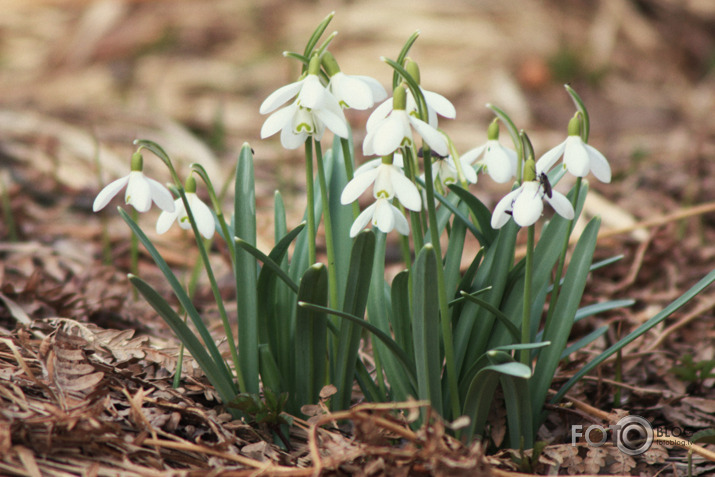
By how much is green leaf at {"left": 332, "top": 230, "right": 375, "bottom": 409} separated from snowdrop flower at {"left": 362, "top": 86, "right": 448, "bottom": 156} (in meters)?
0.20

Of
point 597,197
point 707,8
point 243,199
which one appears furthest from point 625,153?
point 243,199

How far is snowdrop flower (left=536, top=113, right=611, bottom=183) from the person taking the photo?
106 cm

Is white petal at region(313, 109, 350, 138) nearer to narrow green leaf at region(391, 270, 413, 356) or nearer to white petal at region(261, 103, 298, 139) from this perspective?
white petal at region(261, 103, 298, 139)

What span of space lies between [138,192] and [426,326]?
22.4 inches

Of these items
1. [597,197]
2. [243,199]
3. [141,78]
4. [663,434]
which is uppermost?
[141,78]

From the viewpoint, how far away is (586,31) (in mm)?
5246

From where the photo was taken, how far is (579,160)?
3.48ft

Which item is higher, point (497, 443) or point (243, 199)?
point (243, 199)

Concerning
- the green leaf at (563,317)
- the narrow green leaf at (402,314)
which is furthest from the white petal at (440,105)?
the green leaf at (563,317)

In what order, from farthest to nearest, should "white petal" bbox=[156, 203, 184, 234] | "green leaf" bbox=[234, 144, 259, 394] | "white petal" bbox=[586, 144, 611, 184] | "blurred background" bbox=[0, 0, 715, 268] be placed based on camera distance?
"blurred background" bbox=[0, 0, 715, 268], "green leaf" bbox=[234, 144, 259, 394], "white petal" bbox=[156, 203, 184, 234], "white petal" bbox=[586, 144, 611, 184]

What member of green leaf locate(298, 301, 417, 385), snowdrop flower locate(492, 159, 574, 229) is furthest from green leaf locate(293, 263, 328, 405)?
snowdrop flower locate(492, 159, 574, 229)

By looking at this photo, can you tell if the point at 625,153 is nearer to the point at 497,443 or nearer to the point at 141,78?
the point at 497,443

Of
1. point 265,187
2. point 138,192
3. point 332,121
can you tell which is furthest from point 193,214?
point 265,187

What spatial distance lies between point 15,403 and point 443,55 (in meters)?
4.18
